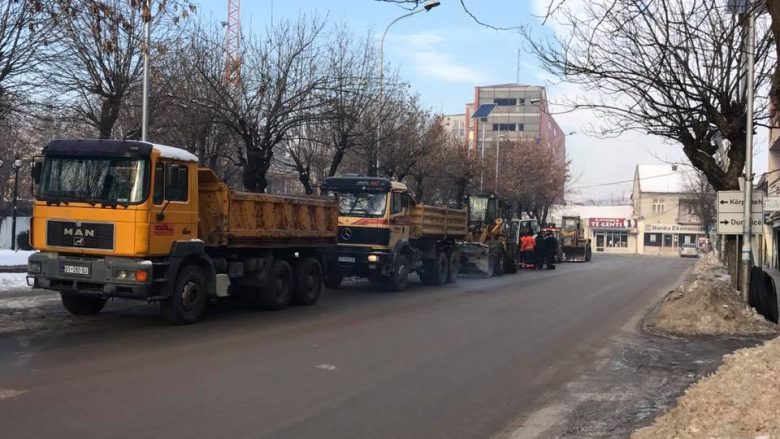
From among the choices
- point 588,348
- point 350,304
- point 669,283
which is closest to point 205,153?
point 350,304

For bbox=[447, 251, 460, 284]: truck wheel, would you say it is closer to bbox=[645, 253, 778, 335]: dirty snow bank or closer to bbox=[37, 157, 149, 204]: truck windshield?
bbox=[645, 253, 778, 335]: dirty snow bank

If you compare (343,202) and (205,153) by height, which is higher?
(205,153)

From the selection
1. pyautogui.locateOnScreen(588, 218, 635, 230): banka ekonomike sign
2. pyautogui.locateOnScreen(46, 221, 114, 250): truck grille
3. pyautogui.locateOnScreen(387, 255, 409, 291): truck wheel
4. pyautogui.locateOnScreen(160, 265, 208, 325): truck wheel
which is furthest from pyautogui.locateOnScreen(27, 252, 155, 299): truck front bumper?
pyautogui.locateOnScreen(588, 218, 635, 230): banka ekonomike sign

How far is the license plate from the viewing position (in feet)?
35.0

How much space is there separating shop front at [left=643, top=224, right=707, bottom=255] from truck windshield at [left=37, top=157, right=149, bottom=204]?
271 ft

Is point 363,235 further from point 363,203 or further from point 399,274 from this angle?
point 399,274

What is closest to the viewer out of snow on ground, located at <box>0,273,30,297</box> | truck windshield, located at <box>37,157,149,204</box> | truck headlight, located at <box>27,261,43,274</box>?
truck windshield, located at <box>37,157,149,204</box>

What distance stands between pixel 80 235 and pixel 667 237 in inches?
3322

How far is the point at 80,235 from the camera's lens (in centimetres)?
1080

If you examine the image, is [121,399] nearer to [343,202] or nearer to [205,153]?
[343,202]

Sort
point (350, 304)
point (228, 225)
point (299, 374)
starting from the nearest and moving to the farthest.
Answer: point (299, 374) < point (228, 225) < point (350, 304)

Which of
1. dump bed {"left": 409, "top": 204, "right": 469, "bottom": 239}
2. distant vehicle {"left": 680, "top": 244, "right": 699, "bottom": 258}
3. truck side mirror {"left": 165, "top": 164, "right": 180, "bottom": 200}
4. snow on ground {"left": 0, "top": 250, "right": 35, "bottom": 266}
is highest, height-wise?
truck side mirror {"left": 165, "top": 164, "right": 180, "bottom": 200}

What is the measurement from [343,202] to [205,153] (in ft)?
34.5

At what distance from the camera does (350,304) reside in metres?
15.8
